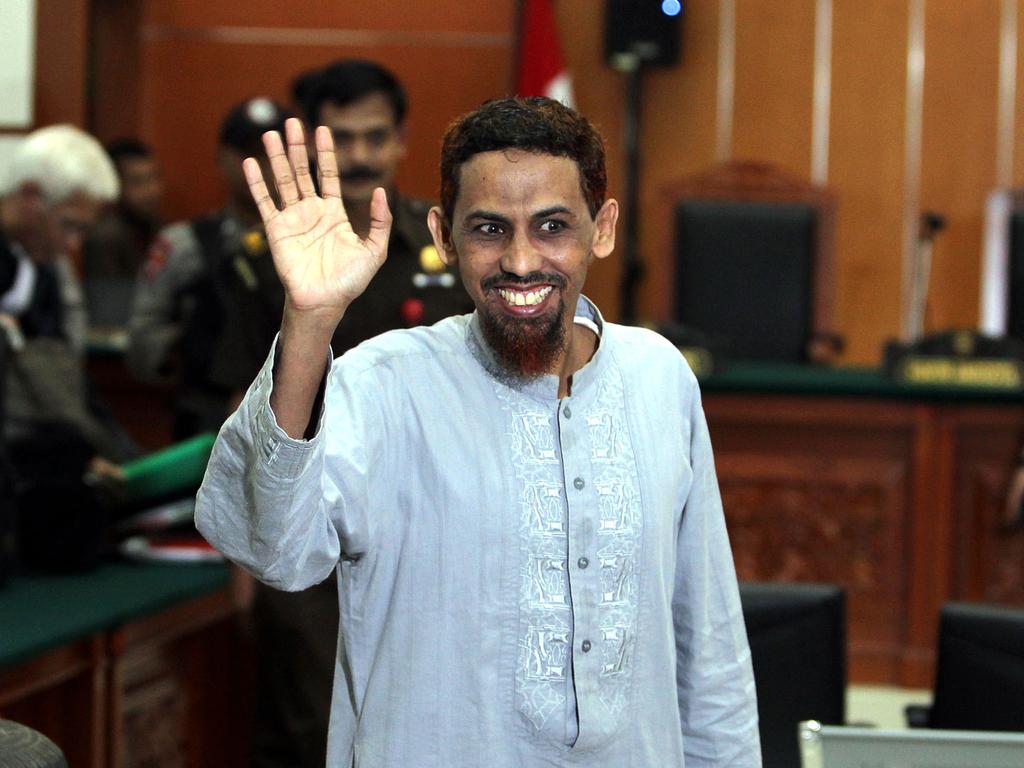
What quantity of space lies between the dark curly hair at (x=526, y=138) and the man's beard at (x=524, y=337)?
0.38 ft

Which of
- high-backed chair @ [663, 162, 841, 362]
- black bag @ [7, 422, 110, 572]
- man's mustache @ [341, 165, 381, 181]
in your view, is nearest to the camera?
man's mustache @ [341, 165, 381, 181]

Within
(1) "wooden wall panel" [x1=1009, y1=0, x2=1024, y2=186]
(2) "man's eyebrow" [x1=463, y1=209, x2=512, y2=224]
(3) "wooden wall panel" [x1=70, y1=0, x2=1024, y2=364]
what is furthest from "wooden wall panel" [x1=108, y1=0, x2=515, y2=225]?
(2) "man's eyebrow" [x1=463, y1=209, x2=512, y2=224]

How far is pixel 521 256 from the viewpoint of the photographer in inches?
57.0

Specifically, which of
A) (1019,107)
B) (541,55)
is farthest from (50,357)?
(1019,107)

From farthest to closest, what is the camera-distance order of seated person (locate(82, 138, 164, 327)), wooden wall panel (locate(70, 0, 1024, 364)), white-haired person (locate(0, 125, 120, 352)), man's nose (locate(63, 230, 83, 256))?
wooden wall panel (locate(70, 0, 1024, 364)) → seated person (locate(82, 138, 164, 327)) → man's nose (locate(63, 230, 83, 256)) → white-haired person (locate(0, 125, 120, 352))

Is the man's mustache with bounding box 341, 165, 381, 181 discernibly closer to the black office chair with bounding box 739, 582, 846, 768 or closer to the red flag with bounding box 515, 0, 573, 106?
the black office chair with bounding box 739, 582, 846, 768

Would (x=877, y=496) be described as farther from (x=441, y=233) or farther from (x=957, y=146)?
(x=441, y=233)

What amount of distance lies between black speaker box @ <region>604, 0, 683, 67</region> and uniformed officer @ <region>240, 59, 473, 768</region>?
4.11 metres

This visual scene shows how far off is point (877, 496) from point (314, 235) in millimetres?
3473

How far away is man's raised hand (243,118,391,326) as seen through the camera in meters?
1.35

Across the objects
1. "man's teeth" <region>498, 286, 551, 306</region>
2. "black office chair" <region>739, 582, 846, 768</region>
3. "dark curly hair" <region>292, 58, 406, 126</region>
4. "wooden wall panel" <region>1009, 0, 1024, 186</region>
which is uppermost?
"wooden wall panel" <region>1009, 0, 1024, 186</region>

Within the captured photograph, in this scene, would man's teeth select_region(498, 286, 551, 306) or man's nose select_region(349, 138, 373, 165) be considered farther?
man's nose select_region(349, 138, 373, 165)

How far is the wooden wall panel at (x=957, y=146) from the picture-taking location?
669cm

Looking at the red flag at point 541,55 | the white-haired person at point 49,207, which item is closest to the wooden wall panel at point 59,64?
the white-haired person at point 49,207
